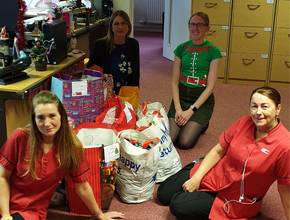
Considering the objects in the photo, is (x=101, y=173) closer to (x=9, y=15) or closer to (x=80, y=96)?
(x=80, y=96)

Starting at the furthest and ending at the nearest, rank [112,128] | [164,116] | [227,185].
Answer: [164,116]
[112,128]
[227,185]

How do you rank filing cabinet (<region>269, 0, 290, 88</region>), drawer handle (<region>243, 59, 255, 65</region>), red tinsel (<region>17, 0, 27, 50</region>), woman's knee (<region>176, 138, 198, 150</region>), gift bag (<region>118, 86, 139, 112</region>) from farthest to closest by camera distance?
drawer handle (<region>243, 59, 255, 65</region>), filing cabinet (<region>269, 0, 290, 88</region>), woman's knee (<region>176, 138, 198, 150</region>), gift bag (<region>118, 86, 139, 112</region>), red tinsel (<region>17, 0, 27, 50</region>)

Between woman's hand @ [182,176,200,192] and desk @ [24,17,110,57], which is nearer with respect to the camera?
woman's hand @ [182,176,200,192]

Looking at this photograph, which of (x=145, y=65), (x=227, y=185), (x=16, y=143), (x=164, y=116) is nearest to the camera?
(x=16, y=143)

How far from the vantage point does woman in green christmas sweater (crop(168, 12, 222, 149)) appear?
112 inches

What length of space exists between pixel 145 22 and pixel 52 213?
21.6ft

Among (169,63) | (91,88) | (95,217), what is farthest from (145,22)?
(95,217)

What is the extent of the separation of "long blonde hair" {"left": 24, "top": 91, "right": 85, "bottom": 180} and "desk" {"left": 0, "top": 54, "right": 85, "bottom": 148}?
39 cm

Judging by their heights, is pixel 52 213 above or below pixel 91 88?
below

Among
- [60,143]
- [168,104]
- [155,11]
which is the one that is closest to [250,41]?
[168,104]

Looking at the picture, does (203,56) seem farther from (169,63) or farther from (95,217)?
(169,63)

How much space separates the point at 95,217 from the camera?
1.94m

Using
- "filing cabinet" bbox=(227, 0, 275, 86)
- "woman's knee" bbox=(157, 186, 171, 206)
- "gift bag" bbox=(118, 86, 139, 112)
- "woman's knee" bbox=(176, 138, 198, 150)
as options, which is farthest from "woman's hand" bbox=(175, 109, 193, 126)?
"filing cabinet" bbox=(227, 0, 275, 86)

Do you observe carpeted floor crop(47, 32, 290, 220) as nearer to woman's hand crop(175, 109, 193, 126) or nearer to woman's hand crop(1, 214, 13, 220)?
woman's hand crop(175, 109, 193, 126)
